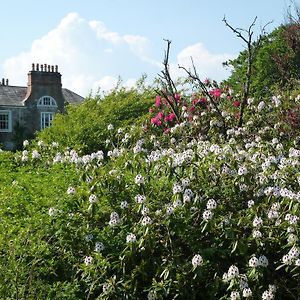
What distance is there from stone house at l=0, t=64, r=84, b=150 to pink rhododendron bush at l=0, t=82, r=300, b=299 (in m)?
30.2

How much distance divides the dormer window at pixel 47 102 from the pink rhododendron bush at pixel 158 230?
30.7 m

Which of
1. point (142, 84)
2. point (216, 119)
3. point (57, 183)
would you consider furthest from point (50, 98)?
point (57, 183)

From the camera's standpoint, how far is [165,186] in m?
6.24

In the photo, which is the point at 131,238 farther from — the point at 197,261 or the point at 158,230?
the point at 197,261

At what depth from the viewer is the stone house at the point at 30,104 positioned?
119 ft

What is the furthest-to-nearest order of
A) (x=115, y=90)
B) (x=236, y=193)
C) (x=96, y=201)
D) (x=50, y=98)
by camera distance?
(x=50, y=98)
(x=115, y=90)
(x=236, y=193)
(x=96, y=201)

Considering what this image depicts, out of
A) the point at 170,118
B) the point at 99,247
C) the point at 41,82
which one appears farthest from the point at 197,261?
the point at 41,82

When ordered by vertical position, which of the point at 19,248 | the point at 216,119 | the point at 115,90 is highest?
the point at 115,90

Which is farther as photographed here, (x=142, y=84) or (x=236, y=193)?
(x=142, y=84)

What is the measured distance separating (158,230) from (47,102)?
32189 mm

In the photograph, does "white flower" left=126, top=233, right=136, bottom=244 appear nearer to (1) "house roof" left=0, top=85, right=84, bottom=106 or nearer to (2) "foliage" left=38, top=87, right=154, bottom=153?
(2) "foliage" left=38, top=87, right=154, bottom=153

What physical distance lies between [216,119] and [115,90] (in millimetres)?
9182

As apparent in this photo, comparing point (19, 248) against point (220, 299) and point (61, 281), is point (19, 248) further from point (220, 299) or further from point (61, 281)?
point (220, 299)

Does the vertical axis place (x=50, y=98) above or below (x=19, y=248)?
above
